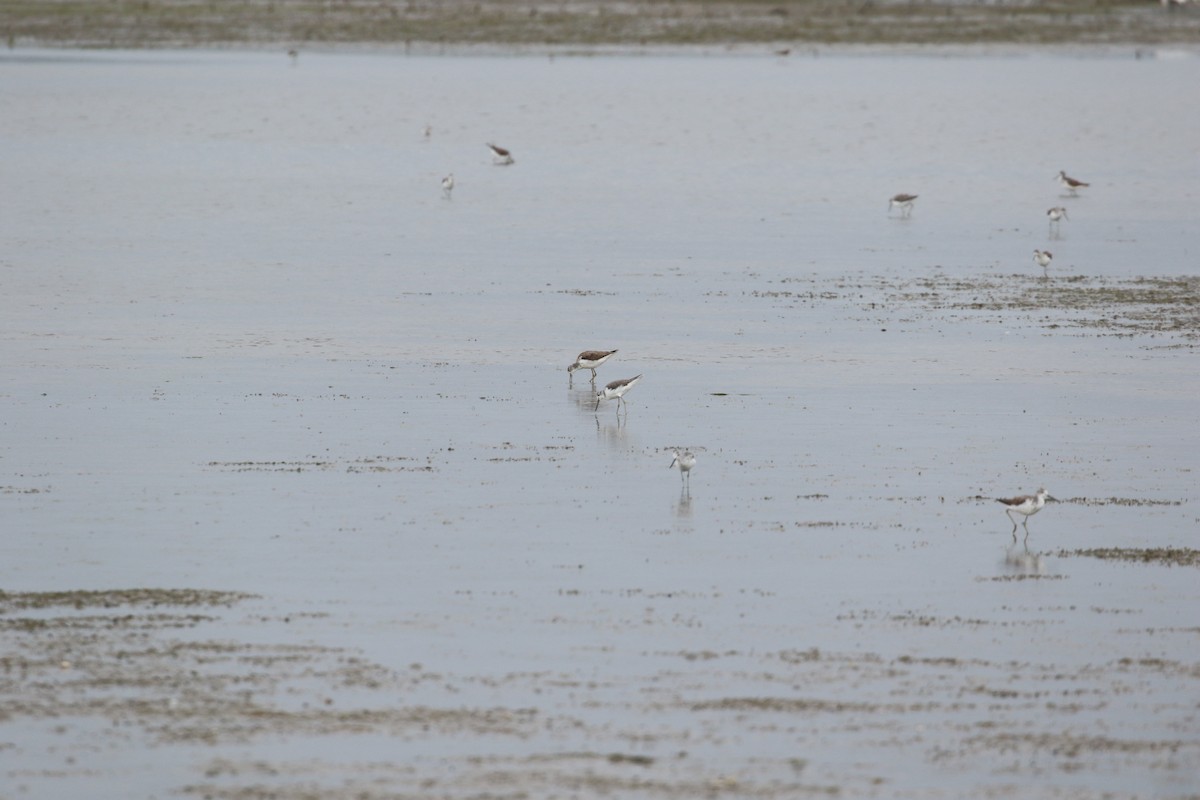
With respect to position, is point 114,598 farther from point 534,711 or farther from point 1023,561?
point 1023,561

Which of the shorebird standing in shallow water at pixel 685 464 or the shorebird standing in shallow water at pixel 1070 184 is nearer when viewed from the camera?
the shorebird standing in shallow water at pixel 685 464

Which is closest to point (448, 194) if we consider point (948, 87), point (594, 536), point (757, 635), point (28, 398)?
point (28, 398)

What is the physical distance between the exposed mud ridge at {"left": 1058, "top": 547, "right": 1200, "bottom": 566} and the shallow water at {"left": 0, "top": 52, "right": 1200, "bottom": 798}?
0.25m

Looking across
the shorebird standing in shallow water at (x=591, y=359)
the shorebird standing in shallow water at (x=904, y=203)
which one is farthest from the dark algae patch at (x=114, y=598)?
the shorebird standing in shallow water at (x=904, y=203)

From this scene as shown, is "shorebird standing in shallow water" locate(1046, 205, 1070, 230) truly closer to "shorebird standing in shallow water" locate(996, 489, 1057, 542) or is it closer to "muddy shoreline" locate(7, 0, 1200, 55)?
"shorebird standing in shallow water" locate(996, 489, 1057, 542)

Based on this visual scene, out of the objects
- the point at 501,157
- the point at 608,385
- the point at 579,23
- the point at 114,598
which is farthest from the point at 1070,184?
the point at 579,23

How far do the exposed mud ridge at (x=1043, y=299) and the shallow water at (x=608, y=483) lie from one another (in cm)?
14

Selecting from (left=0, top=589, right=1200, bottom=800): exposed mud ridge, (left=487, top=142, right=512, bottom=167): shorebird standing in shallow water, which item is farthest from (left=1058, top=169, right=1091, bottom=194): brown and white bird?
(left=0, top=589, right=1200, bottom=800): exposed mud ridge

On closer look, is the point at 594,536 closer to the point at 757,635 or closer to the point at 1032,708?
the point at 757,635

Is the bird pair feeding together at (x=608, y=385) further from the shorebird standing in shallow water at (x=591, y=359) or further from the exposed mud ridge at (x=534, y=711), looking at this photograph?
the exposed mud ridge at (x=534, y=711)

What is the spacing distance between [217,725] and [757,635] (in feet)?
13.2

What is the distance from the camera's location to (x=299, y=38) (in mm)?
94562

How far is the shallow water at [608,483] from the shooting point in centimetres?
1156

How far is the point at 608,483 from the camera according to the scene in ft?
59.9
